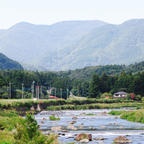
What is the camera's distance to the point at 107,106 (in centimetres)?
17438

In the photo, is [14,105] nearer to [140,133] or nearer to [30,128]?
[140,133]

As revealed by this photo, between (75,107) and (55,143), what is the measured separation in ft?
461

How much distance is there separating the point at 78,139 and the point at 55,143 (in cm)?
1595

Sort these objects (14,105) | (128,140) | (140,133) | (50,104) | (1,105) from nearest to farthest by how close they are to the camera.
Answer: (128,140) → (140,133) → (1,105) → (14,105) → (50,104)

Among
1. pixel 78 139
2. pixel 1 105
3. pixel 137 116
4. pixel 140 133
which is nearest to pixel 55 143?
pixel 78 139

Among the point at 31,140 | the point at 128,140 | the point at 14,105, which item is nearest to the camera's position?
the point at 31,140

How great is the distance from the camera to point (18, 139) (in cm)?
3453

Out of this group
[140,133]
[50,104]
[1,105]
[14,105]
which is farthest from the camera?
[50,104]

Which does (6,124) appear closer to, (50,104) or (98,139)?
(98,139)

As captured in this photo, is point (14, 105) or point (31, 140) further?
point (14, 105)

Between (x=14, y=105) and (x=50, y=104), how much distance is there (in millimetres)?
50164

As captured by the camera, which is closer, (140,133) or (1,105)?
(140,133)


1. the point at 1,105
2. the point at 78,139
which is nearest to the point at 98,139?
the point at 78,139

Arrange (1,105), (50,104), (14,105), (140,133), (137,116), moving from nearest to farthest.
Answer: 1. (140,133)
2. (137,116)
3. (1,105)
4. (14,105)
5. (50,104)
